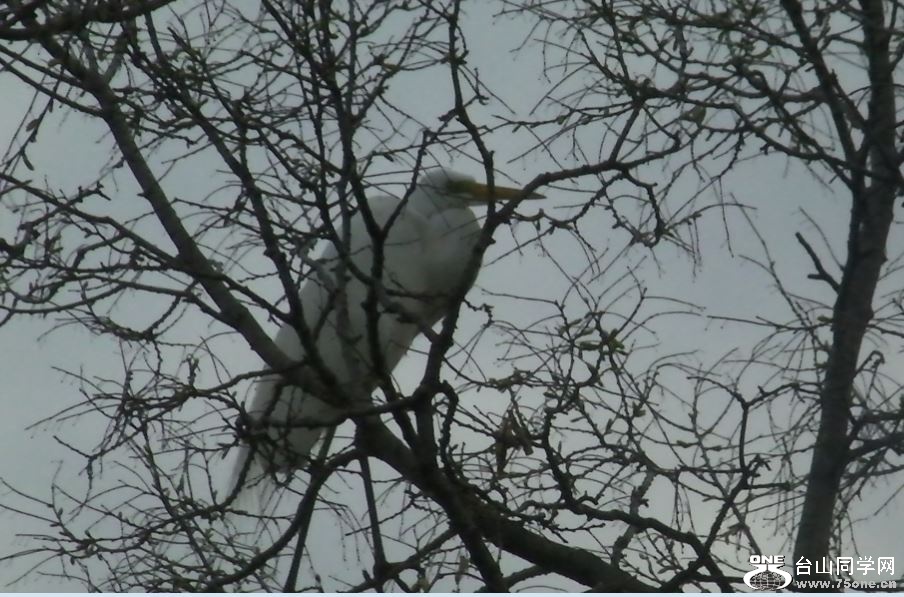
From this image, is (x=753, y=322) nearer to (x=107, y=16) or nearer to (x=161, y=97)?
(x=161, y=97)

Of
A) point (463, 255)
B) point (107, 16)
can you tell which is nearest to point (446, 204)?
point (463, 255)

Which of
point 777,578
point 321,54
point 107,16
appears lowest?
point 777,578

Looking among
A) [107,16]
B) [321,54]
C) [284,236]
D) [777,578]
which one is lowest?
[777,578]

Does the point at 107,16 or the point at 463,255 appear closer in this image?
the point at 107,16

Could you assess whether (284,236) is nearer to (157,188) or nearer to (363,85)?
(363,85)

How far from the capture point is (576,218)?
9.69 feet

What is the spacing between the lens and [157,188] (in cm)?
346

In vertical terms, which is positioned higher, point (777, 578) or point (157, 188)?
point (157, 188)

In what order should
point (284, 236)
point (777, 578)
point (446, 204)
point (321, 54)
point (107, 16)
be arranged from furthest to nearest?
point (446, 204), point (777, 578), point (284, 236), point (321, 54), point (107, 16)

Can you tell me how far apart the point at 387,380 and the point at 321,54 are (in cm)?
77

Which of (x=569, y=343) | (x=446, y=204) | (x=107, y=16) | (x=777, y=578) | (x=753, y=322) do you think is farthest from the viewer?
(x=446, y=204)

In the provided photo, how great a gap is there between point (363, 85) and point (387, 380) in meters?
0.70

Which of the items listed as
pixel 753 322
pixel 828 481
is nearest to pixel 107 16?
pixel 753 322

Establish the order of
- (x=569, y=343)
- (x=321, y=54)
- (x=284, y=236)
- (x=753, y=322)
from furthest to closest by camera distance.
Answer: (x=753, y=322), (x=569, y=343), (x=284, y=236), (x=321, y=54)
